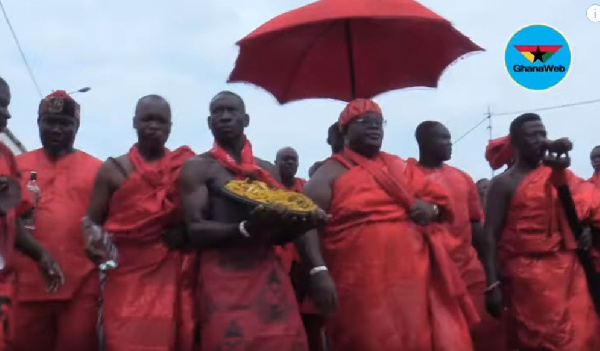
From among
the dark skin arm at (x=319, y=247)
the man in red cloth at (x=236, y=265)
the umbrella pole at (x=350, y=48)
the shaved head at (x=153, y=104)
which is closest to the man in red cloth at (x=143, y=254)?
the shaved head at (x=153, y=104)

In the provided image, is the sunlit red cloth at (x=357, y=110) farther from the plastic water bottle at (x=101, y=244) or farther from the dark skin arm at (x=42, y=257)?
the dark skin arm at (x=42, y=257)

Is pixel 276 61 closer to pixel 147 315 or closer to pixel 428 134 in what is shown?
pixel 428 134

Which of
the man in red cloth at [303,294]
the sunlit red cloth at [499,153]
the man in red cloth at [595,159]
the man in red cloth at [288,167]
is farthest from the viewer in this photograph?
the man in red cloth at [595,159]

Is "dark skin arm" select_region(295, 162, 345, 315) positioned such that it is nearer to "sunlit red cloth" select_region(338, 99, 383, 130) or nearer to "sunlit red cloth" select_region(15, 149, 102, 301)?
"sunlit red cloth" select_region(338, 99, 383, 130)

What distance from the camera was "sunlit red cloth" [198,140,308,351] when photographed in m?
5.21

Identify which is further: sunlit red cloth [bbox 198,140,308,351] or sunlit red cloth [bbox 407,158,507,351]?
sunlit red cloth [bbox 407,158,507,351]

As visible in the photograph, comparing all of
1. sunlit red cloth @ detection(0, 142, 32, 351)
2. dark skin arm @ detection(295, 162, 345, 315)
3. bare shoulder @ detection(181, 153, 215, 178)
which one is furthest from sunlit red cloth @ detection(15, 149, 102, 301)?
dark skin arm @ detection(295, 162, 345, 315)

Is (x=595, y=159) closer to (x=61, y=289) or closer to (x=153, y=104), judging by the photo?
(x=153, y=104)

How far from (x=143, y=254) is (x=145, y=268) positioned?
8 cm

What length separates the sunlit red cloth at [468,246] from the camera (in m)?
6.93

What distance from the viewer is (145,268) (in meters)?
5.82

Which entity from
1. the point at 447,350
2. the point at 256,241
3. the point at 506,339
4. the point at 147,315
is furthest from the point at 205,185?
the point at 506,339

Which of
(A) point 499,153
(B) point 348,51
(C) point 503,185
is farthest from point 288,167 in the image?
(C) point 503,185

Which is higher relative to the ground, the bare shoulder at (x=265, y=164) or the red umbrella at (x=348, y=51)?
the red umbrella at (x=348, y=51)
